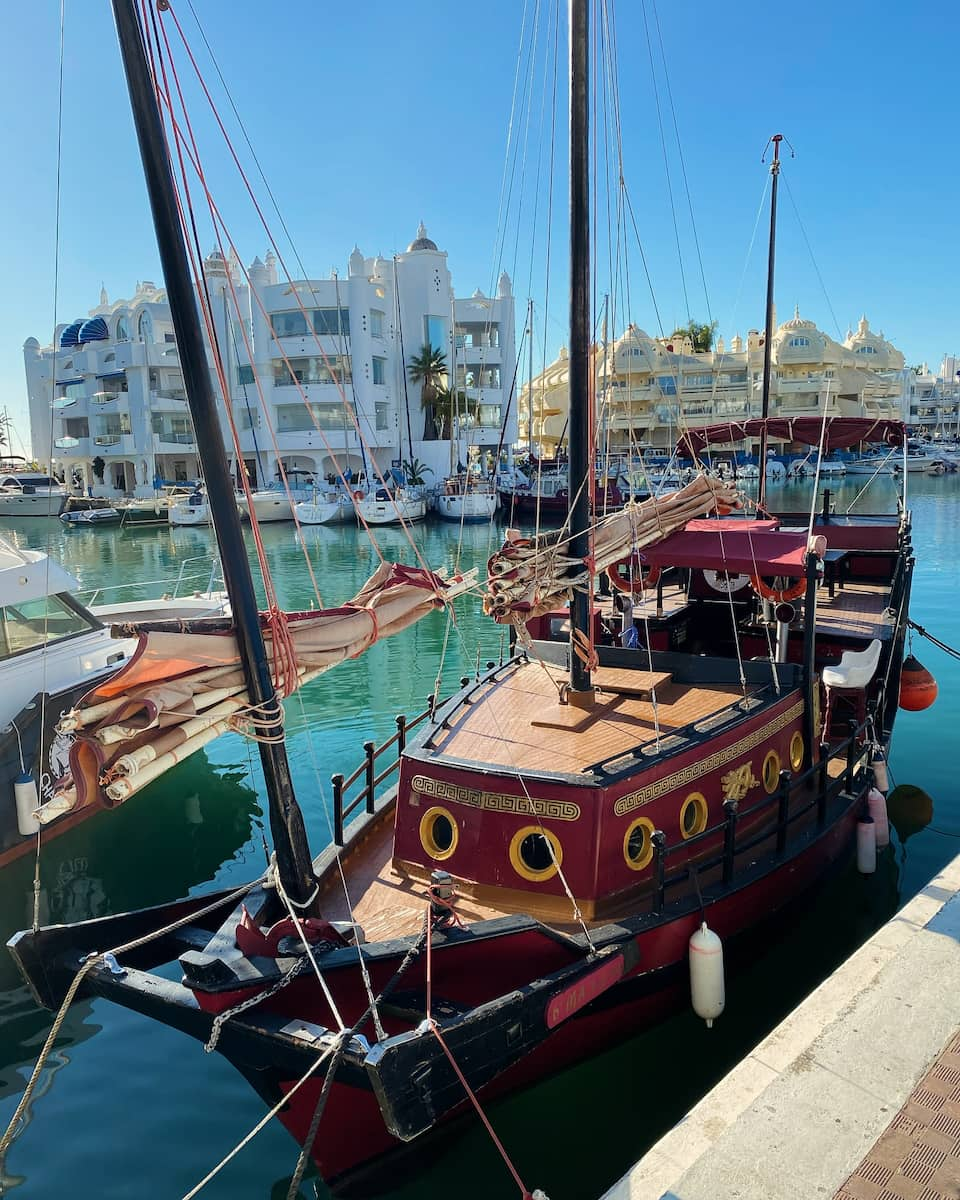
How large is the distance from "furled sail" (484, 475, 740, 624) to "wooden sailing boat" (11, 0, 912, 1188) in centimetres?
2

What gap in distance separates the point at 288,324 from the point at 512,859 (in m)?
52.3

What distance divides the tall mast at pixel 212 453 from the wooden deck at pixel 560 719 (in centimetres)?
165

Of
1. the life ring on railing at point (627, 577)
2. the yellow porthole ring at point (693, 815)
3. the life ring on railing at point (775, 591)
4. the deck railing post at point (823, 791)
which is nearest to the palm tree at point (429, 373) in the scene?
the life ring on railing at point (627, 577)

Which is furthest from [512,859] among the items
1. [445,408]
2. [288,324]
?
[445,408]

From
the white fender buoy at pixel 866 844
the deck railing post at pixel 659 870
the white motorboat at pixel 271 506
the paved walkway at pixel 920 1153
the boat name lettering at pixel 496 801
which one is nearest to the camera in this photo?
the paved walkway at pixel 920 1153

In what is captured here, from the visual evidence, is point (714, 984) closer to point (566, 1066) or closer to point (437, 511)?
point (566, 1066)

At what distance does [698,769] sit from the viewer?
6.79 meters

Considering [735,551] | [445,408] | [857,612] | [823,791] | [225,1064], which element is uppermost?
[445,408]

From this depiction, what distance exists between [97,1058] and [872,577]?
13.1 metres

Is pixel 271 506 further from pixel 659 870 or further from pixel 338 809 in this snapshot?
pixel 659 870

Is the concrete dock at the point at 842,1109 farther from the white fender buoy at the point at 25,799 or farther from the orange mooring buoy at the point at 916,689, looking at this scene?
the white fender buoy at the point at 25,799

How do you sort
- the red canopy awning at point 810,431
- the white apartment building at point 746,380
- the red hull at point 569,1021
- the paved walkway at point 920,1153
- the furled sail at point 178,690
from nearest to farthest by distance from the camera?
the paved walkway at point 920,1153, the furled sail at point 178,690, the red hull at point 569,1021, the red canopy awning at point 810,431, the white apartment building at point 746,380

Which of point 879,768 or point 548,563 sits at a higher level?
point 548,563

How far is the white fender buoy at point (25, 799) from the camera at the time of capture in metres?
9.59
